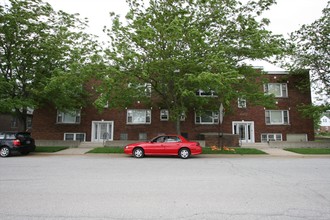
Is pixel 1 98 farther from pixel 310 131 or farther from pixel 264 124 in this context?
pixel 310 131

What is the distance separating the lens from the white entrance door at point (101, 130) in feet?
71.7

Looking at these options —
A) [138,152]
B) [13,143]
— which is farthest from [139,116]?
[13,143]

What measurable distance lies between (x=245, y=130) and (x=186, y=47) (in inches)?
533

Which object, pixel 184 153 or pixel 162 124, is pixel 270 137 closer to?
pixel 162 124

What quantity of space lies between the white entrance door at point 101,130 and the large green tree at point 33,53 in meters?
6.51

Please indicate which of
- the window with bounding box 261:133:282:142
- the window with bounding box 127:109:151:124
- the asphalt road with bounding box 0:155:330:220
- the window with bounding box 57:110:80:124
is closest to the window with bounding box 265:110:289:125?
the window with bounding box 261:133:282:142

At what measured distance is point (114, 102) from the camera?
1377 centimetres

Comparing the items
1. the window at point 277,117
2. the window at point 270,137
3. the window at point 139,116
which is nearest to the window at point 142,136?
the window at point 139,116

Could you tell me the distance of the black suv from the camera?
40.5ft

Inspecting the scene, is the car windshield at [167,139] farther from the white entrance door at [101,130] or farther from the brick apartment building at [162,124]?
the white entrance door at [101,130]

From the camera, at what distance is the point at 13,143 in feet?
40.7

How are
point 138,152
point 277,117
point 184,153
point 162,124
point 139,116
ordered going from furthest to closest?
point 277,117 < point 139,116 < point 162,124 < point 138,152 < point 184,153

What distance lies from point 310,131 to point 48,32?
25.8 meters

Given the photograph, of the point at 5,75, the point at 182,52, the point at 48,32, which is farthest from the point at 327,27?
the point at 5,75
